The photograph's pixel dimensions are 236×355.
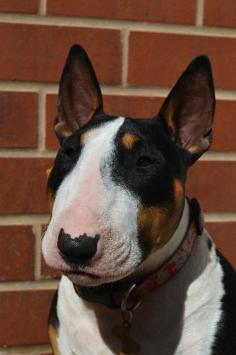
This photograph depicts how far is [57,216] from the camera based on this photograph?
1.36 m

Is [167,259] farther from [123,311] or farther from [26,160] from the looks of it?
[26,160]

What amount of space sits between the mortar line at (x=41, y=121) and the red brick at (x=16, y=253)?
0.87 ft

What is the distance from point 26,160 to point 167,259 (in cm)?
64

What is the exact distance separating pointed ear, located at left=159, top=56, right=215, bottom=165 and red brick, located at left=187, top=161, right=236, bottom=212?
17.1 inches

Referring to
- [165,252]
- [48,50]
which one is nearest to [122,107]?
[48,50]

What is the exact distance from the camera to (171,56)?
2.12 m

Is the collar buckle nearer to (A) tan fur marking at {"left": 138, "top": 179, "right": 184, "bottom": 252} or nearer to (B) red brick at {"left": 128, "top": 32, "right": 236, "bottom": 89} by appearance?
(A) tan fur marking at {"left": 138, "top": 179, "right": 184, "bottom": 252}

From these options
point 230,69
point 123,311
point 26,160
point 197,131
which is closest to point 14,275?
point 26,160

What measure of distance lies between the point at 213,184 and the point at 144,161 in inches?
27.6

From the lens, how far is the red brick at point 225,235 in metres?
2.21

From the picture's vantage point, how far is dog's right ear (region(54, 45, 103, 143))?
5.59 ft

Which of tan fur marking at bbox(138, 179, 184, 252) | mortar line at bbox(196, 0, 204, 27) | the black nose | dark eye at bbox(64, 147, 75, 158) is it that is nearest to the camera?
the black nose

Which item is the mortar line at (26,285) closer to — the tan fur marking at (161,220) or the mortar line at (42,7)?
the tan fur marking at (161,220)

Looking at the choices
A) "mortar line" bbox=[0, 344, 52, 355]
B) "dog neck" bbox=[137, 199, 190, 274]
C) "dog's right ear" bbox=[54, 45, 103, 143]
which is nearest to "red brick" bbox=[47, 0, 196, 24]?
"dog's right ear" bbox=[54, 45, 103, 143]
